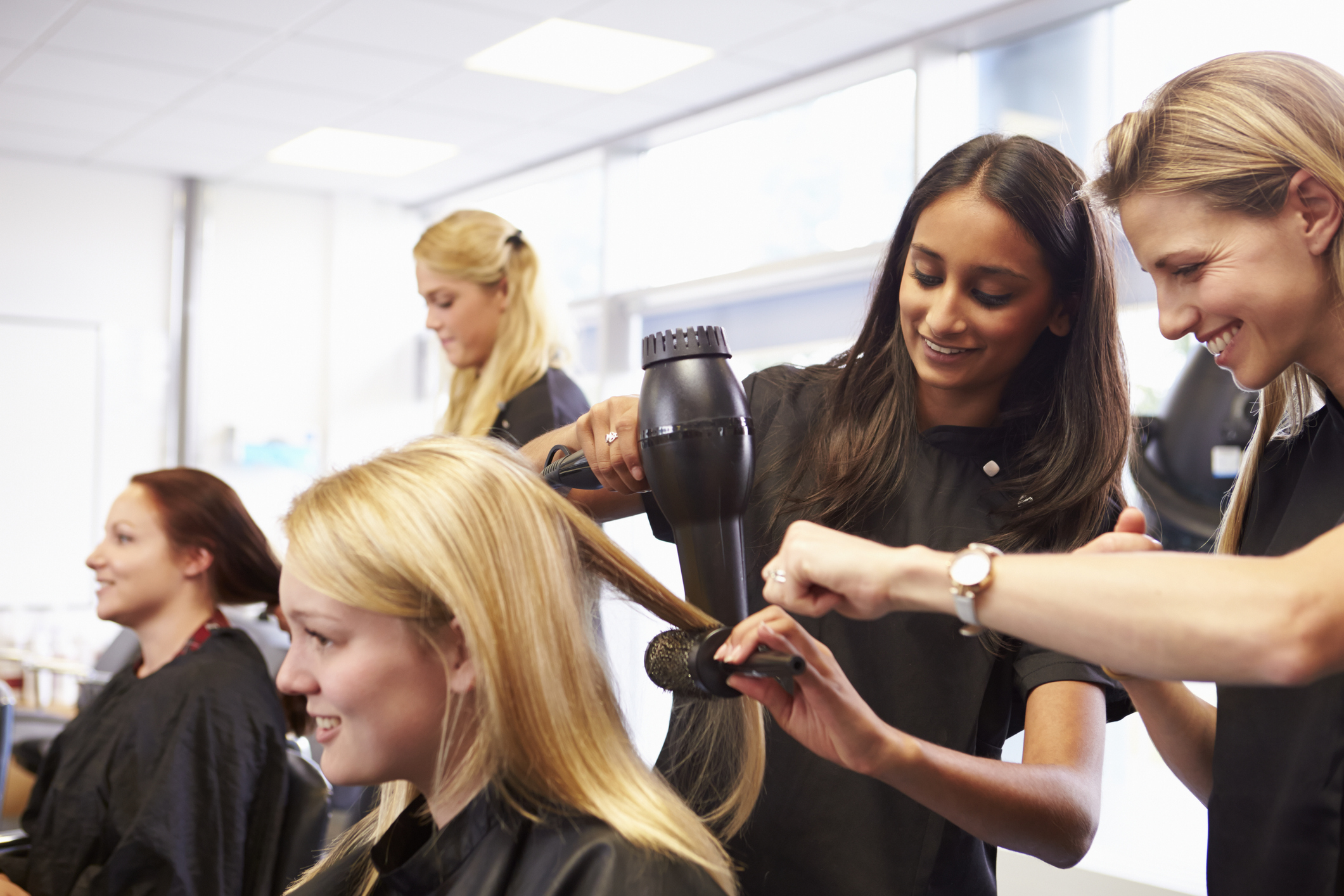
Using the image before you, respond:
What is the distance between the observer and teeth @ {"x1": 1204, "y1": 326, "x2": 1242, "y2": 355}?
1.08 m

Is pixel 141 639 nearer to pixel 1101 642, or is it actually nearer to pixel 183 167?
pixel 1101 642

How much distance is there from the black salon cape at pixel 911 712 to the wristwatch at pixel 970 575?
0.41m

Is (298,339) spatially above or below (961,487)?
above

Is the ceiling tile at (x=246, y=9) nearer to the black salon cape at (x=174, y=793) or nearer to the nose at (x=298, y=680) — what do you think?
the black salon cape at (x=174, y=793)

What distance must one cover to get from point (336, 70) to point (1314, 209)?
14.5 feet

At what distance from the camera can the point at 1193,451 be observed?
2.95m

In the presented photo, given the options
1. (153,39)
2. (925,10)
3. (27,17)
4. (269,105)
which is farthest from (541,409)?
(269,105)

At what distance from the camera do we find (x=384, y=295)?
7211 millimetres

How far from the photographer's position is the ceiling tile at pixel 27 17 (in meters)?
4.25

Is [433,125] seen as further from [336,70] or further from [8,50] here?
[8,50]

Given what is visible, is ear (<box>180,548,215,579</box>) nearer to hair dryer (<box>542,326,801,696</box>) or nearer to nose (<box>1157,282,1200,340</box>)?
hair dryer (<box>542,326,801,696</box>)

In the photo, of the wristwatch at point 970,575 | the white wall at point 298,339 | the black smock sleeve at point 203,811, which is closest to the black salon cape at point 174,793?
the black smock sleeve at point 203,811

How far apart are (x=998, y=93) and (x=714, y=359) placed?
3771mm

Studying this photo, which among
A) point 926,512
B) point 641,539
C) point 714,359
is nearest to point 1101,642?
point 714,359
